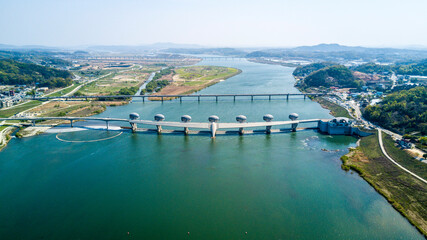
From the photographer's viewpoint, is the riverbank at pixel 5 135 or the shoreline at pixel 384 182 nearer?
the shoreline at pixel 384 182

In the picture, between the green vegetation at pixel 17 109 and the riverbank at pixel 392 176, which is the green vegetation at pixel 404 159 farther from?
the green vegetation at pixel 17 109

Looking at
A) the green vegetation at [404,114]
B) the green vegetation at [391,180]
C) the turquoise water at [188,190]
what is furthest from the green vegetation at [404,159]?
the green vegetation at [404,114]

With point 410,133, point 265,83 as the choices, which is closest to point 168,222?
point 410,133

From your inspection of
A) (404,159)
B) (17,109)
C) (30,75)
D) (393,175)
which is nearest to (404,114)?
(404,159)

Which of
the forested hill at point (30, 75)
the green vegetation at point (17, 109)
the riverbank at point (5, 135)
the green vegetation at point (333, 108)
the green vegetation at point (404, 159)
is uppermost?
the forested hill at point (30, 75)

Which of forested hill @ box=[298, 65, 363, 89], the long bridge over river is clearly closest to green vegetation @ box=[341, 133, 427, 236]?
the long bridge over river

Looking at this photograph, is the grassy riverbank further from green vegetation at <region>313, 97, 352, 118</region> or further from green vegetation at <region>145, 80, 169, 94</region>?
green vegetation at <region>145, 80, 169, 94</region>
